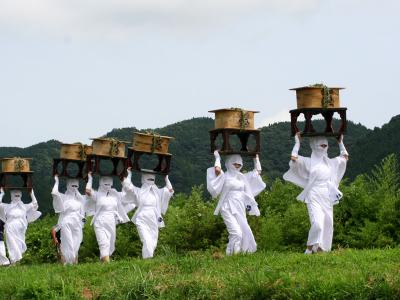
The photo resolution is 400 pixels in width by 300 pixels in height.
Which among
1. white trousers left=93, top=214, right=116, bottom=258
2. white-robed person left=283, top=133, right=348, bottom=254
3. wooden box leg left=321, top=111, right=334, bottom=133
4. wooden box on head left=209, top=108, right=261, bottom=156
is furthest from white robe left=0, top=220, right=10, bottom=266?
wooden box leg left=321, top=111, right=334, bottom=133

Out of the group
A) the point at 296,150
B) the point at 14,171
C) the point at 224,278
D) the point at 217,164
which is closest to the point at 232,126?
the point at 217,164

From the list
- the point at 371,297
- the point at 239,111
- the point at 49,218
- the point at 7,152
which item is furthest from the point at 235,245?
the point at 7,152

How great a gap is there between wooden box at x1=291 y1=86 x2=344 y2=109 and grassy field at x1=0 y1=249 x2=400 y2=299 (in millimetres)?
2824

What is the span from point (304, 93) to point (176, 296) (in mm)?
5610

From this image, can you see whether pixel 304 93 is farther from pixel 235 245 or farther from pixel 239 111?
pixel 235 245

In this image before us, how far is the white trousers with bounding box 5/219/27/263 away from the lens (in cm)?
2591

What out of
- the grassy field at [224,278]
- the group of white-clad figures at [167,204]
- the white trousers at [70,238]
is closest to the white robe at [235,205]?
the group of white-clad figures at [167,204]

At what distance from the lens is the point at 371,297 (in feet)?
46.0

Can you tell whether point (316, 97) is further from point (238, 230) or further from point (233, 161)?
point (238, 230)

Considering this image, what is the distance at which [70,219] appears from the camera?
24031 millimetres

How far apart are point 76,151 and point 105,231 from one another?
9.25 feet

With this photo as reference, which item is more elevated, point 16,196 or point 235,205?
point 16,196

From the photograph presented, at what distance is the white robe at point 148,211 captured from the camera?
22.1 metres

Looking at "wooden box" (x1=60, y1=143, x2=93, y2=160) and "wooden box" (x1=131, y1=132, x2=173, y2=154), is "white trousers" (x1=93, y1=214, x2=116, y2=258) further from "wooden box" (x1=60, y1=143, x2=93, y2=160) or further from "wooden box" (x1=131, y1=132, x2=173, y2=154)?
"wooden box" (x1=60, y1=143, x2=93, y2=160)
